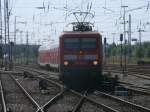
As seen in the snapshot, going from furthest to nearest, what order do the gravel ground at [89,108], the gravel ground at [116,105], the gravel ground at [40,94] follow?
the gravel ground at [40,94]
the gravel ground at [116,105]
the gravel ground at [89,108]

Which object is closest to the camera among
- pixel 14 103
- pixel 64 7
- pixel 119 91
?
pixel 14 103

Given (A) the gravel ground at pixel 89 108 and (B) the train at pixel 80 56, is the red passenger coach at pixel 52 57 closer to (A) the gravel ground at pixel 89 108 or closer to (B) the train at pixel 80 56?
(B) the train at pixel 80 56

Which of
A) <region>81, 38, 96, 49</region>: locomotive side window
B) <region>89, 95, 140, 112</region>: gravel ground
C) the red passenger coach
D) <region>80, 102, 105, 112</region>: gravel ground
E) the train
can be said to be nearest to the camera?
<region>80, 102, 105, 112</region>: gravel ground

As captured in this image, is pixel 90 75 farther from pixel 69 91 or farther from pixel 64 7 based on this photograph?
pixel 64 7

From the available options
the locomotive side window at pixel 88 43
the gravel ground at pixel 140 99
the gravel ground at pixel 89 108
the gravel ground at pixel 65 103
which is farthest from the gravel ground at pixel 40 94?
the gravel ground at pixel 140 99

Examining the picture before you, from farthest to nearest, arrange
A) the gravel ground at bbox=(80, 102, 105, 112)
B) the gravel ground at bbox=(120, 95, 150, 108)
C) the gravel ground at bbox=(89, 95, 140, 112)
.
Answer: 1. the gravel ground at bbox=(120, 95, 150, 108)
2. the gravel ground at bbox=(89, 95, 140, 112)
3. the gravel ground at bbox=(80, 102, 105, 112)

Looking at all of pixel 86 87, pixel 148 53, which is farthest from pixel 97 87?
pixel 148 53

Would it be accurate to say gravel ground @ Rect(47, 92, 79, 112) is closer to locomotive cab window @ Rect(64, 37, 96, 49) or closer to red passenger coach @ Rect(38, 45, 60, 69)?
locomotive cab window @ Rect(64, 37, 96, 49)

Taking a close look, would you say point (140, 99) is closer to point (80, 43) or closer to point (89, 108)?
point (89, 108)

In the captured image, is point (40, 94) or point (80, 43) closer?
point (40, 94)

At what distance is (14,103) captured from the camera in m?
16.9

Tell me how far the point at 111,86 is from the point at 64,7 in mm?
18479

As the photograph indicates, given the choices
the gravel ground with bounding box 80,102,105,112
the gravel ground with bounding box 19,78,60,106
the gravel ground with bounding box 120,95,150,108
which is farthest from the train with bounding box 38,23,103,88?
the gravel ground with bounding box 80,102,105,112

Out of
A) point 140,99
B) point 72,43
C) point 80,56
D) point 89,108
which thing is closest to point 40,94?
point 80,56
